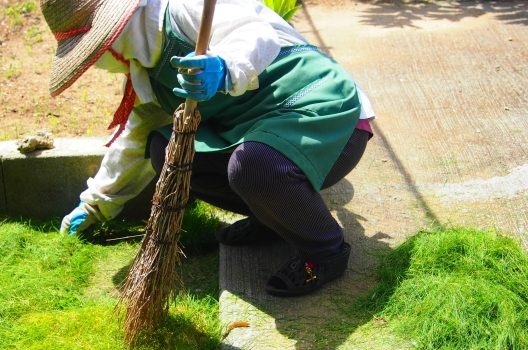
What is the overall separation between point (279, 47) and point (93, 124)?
79.7 inches

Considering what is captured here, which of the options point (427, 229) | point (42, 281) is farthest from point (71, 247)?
point (427, 229)

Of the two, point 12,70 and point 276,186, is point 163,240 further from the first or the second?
point 12,70

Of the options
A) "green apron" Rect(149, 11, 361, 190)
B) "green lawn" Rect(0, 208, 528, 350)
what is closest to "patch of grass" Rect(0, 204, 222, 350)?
"green lawn" Rect(0, 208, 528, 350)

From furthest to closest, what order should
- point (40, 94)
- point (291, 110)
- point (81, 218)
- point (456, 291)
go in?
point (40, 94) → point (81, 218) → point (291, 110) → point (456, 291)

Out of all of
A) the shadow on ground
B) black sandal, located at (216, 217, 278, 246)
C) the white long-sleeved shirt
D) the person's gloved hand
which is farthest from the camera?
the shadow on ground

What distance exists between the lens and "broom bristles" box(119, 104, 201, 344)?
9.73ft

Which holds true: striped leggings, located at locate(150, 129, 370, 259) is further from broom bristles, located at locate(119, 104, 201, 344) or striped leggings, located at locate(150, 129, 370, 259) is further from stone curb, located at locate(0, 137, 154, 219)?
stone curb, located at locate(0, 137, 154, 219)

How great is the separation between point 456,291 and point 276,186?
74 cm

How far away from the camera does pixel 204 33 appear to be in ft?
9.33

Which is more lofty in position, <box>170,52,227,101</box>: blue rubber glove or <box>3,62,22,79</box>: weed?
<box>170,52,227,101</box>: blue rubber glove

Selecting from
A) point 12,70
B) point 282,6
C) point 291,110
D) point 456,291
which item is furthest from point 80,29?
point 12,70

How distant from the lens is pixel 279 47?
3.14m

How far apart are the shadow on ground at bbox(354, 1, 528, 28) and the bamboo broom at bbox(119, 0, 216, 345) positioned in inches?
147

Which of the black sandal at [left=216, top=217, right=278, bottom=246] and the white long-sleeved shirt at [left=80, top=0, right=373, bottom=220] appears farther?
the black sandal at [left=216, top=217, right=278, bottom=246]
